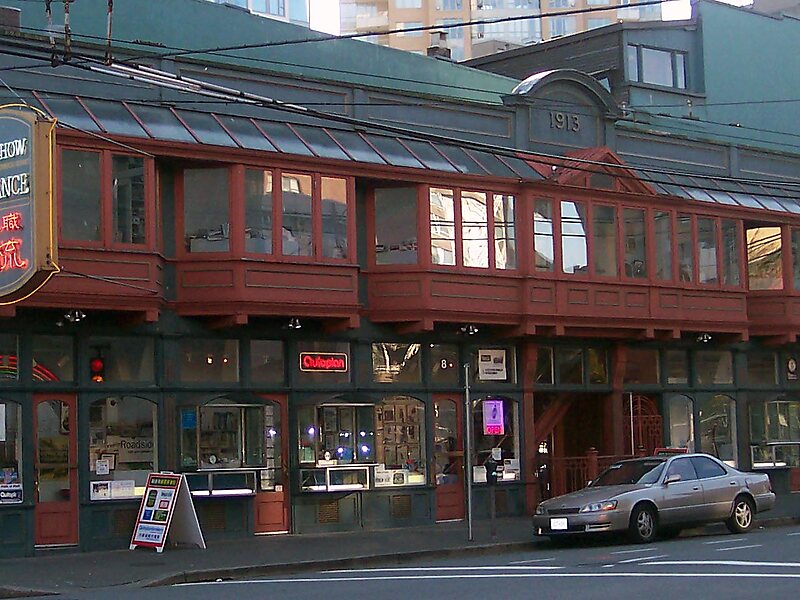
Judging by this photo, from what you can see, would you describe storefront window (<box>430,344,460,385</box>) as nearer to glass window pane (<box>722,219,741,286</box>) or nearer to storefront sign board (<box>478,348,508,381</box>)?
storefront sign board (<box>478,348,508,381</box>)

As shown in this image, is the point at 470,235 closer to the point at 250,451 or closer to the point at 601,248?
the point at 601,248

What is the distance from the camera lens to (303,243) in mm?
23062

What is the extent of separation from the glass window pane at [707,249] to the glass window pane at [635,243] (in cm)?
169

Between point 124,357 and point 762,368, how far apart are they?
53.0 feet

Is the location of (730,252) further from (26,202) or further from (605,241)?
(26,202)

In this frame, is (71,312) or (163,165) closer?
(71,312)

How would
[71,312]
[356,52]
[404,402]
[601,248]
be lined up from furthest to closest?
[356,52] < [601,248] < [404,402] < [71,312]

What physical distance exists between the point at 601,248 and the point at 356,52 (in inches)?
325

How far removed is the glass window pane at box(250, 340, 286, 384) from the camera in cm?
2327

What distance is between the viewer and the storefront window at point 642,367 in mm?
28420

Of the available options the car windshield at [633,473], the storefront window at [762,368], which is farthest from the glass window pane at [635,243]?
the car windshield at [633,473]

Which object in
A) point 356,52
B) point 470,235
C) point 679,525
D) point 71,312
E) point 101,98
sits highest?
point 356,52

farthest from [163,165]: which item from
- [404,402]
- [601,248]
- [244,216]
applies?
[601,248]

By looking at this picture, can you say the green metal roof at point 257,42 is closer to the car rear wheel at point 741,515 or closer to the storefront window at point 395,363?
the storefront window at point 395,363
